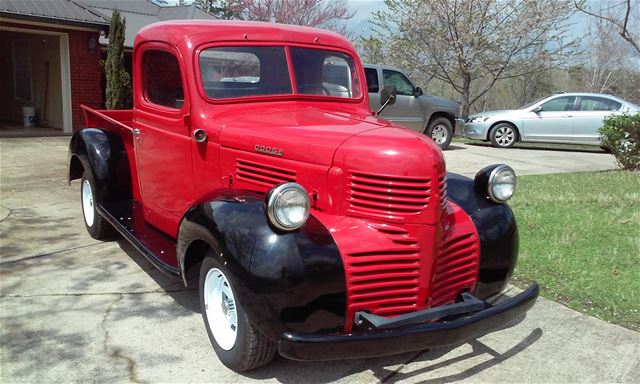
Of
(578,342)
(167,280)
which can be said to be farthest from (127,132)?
(578,342)

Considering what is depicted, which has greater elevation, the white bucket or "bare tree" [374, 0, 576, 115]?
"bare tree" [374, 0, 576, 115]

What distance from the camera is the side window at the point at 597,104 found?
12.6 metres

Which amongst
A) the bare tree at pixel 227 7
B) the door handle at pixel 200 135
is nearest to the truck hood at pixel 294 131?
the door handle at pixel 200 135

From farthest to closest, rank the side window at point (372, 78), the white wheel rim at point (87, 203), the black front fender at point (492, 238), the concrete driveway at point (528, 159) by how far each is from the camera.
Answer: the side window at point (372, 78)
the concrete driveway at point (528, 159)
the white wheel rim at point (87, 203)
the black front fender at point (492, 238)

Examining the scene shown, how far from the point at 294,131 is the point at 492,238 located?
1366mm

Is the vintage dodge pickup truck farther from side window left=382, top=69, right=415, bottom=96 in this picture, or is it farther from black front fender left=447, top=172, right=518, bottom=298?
side window left=382, top=69, right=415, bottom=96

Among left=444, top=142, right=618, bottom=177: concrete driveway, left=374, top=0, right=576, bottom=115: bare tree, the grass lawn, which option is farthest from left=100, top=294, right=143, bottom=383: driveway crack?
left=374, top=0, right=576, bottom=115: bare tree

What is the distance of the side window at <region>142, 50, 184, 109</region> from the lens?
12.5 ft

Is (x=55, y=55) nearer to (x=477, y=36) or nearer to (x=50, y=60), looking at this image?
(x=50, y=60)

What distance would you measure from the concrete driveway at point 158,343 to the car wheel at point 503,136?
33.4ft

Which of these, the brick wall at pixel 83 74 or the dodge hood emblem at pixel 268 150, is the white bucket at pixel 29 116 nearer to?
the brick wall at pixel 83 74

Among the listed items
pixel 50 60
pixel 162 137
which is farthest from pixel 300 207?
pixel 50 60

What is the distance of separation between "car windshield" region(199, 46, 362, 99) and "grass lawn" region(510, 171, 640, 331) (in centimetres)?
227

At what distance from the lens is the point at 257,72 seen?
3773 mm
